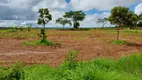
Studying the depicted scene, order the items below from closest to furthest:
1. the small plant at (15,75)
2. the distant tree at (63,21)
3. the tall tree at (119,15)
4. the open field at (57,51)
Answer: the small plant at (15,75) → the open field at (57,51) → the tall tree at (119,15) → the distant tree at (63,21)

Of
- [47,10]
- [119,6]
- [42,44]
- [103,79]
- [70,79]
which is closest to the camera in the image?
[103,79]

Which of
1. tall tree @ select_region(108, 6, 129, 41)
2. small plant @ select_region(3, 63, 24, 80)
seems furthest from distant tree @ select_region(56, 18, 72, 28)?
small plant @ select_region(3, 63, 24, 80)

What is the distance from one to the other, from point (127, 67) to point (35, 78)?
3062 mm

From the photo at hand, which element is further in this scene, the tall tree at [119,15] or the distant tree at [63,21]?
the distant tree at [63,21]

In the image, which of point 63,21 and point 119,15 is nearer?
point 119,15

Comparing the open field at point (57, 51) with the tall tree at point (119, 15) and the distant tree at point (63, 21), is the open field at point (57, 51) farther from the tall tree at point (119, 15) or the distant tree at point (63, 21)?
the distant tree at point (63, 21)

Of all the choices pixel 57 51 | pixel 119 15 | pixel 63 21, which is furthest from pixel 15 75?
pixel 63 21

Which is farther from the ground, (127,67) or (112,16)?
(112,16)

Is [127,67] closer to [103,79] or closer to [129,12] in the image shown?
[103,79]

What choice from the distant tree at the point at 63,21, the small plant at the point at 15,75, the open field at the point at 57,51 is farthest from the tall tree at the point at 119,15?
the distant tree at the point at 63,21

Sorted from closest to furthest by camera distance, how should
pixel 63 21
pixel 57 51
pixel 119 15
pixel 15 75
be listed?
pixel 15 75, pixel 57 51, pixel 119 15, pixel 63 21

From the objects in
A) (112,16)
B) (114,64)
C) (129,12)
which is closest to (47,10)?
(112,16)

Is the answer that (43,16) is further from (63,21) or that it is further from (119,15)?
(63,21)

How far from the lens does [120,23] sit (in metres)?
20.9
